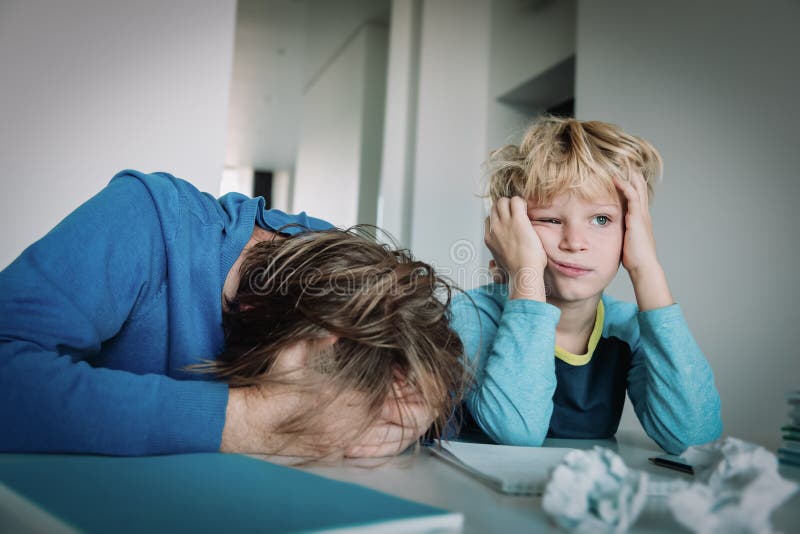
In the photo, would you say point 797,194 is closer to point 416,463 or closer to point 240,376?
point 416,463

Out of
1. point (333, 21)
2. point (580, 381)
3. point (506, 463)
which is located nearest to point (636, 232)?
point (580, 381)

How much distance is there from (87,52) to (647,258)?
53.9 inches

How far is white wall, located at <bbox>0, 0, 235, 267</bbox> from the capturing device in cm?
141

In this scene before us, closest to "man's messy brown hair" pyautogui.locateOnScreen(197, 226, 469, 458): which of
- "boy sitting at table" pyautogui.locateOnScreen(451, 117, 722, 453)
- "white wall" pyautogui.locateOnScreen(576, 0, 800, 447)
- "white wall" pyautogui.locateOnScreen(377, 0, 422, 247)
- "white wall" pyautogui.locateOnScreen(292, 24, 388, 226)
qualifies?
"boy sitting at table" pyautogui.locateOnScreen(451, 117, 722, 453)

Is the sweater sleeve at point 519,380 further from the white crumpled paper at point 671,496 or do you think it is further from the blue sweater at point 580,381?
the white crumpled paper at point 671,496

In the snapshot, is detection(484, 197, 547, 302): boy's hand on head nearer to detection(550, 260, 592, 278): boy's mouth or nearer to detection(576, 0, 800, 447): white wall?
detection(550, 260, 592, 278): boy's mouth

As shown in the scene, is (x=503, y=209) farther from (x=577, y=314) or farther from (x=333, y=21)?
(x=333, y=21)

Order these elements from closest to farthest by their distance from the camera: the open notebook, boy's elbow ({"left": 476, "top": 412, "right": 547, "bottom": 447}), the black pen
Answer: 1. the open notebook
2. the black pen
3. boy's elbow ({"left": 476, "top": 412, "right": 547, "bottom": 447})

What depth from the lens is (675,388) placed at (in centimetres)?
92

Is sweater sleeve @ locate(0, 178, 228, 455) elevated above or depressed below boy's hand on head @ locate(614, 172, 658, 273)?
below

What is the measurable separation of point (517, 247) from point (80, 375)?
0.68 meters

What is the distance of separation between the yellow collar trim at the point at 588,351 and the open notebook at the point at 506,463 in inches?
13.1

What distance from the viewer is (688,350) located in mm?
924

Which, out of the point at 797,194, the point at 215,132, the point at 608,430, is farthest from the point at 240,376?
the point at 797,194
